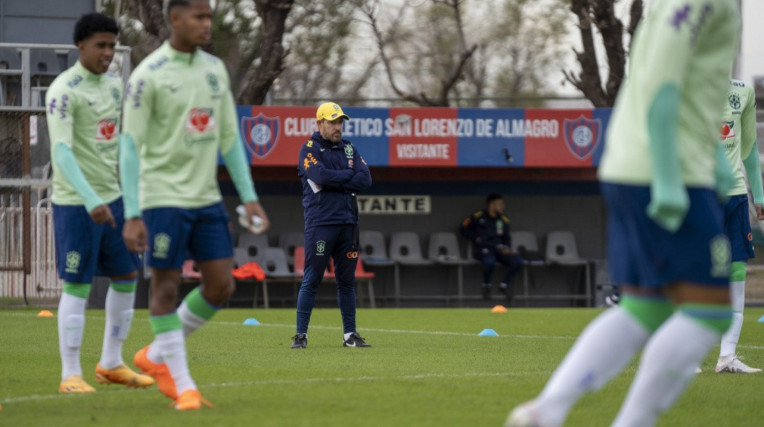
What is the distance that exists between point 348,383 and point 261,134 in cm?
1311

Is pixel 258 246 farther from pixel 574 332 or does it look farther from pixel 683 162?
pixel 683 162

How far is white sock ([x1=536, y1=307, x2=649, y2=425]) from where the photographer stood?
4.54m

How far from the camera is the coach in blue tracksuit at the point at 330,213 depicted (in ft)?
37.1

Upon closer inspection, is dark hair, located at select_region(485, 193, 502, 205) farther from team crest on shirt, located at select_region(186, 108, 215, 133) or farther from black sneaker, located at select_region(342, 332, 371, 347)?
team crest on shirt, located at select_region(186, 108, 215, 133)

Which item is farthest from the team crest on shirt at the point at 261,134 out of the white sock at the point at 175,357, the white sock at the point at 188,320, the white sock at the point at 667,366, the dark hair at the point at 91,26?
the white sock at the point at 667,366

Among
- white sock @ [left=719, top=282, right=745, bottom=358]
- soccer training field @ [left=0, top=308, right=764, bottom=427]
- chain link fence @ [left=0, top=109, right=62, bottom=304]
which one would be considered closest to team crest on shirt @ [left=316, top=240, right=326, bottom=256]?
soccer training field @ [left=0, top=308, right=764, bottom=427]

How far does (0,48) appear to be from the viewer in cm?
1994

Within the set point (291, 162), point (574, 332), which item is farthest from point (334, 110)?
point (291, 162)

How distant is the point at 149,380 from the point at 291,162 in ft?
43.4

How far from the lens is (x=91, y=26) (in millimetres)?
7371

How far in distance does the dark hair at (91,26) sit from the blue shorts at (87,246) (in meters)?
1.00

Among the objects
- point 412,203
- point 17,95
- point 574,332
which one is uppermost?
point 17,95

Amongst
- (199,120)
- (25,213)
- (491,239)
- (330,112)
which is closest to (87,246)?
(199,120)

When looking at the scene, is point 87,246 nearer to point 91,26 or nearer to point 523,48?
point 91,26
